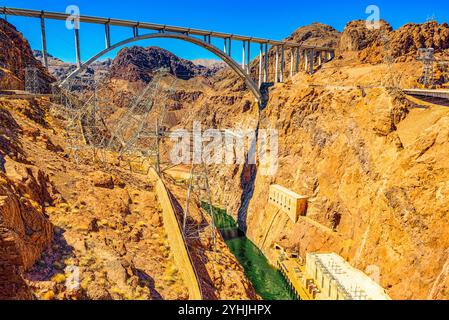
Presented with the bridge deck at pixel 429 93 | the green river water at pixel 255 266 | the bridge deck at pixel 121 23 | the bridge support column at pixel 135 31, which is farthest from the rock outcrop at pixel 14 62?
the bridge deck at pixel 429 93

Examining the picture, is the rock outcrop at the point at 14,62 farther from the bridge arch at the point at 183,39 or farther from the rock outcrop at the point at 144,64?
the rock outcrop at the point at 144,64

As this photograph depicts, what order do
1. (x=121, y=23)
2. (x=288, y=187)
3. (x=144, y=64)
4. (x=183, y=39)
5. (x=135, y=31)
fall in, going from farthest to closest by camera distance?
(x=144, y=64)
(x=183, y=39)
(x=288, y=187)
(x=135, y=31)
(x=121, y=23)

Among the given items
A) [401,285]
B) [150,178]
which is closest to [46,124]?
[150,178]

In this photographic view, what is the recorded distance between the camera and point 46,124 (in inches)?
1009

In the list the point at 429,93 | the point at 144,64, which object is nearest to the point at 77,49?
the point at 429,93

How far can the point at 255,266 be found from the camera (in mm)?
32906

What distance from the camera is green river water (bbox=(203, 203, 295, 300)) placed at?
92.7 ft

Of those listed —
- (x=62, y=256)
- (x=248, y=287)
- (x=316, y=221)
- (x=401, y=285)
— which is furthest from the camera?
(x=316, y=221)

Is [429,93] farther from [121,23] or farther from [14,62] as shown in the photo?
[14,62]

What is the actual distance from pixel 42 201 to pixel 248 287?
→ 10.8 meters

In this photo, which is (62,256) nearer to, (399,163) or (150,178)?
(150,178)

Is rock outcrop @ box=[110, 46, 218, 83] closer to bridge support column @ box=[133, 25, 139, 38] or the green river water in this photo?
bridge support column @ box=[133, 25, 139, 38]

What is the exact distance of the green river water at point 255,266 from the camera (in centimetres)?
2827

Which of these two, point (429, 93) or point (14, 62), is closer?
point (429, 93)
